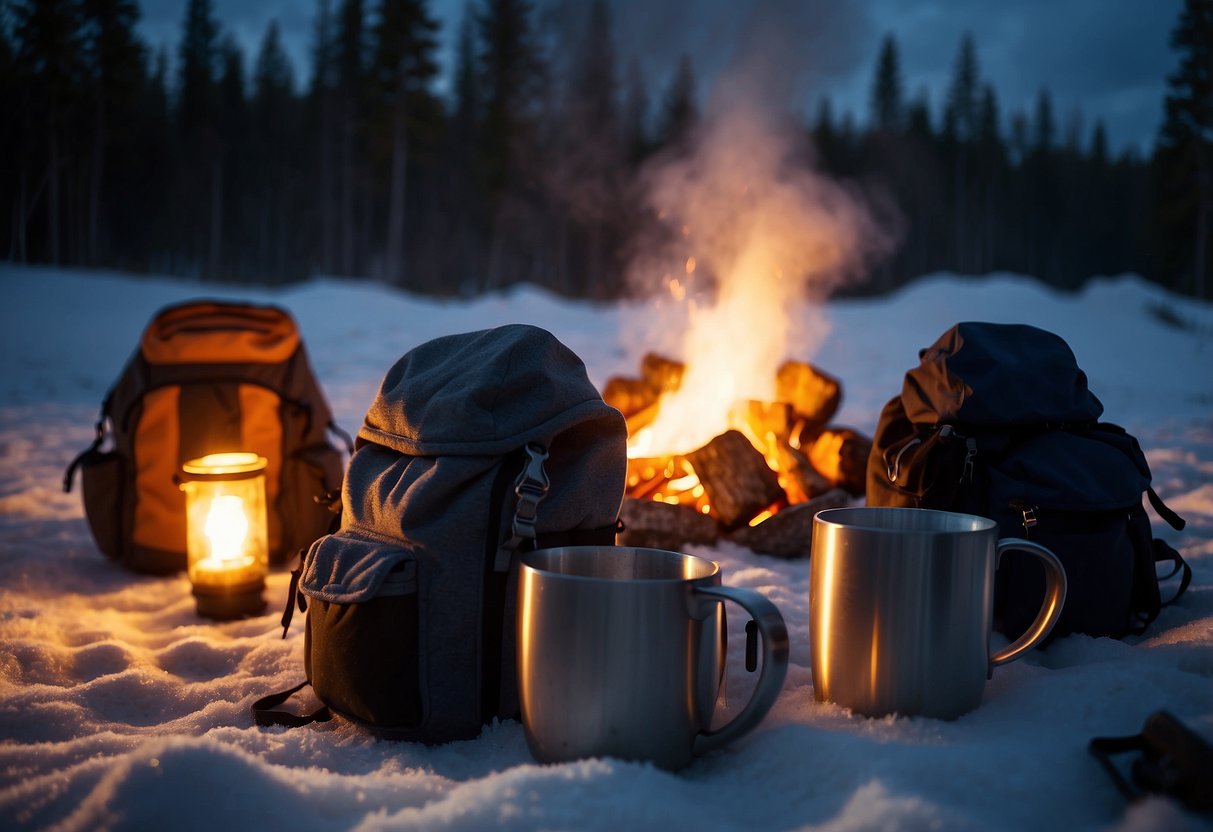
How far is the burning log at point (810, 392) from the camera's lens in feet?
12.2

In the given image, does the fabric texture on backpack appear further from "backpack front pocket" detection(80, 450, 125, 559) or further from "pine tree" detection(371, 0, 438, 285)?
"pine tree" detection(371, 0, 438, 285)

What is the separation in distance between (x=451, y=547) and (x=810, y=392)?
2547mm

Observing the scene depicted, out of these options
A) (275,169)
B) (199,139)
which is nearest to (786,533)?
(199,139)

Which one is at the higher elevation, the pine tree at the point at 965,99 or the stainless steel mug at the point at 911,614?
the pine tree at the point at 965,99

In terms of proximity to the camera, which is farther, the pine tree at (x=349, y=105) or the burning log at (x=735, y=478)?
the pine tree at (x=349, y=105)

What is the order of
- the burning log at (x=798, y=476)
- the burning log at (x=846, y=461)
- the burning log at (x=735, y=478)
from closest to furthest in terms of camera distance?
1. the burning log at (x=735, y=478)
2. the burning log at (x=798, y=476)
3. the burning log at (x=846, y=461)

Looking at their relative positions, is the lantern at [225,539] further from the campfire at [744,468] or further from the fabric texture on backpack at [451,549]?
the campfire at [744,468]

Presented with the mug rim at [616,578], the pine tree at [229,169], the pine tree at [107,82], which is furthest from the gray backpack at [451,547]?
the pine tree at [229,169]

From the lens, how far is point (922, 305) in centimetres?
1130

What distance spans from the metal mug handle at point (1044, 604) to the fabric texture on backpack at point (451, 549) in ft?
2.51

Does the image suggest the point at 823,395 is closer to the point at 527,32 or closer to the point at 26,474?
the point at 26,474

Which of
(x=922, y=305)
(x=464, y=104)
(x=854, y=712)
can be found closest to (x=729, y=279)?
(x=854, y=712)

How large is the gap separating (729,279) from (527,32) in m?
17.3

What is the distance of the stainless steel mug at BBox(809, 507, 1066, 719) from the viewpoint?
1322 millimetres
